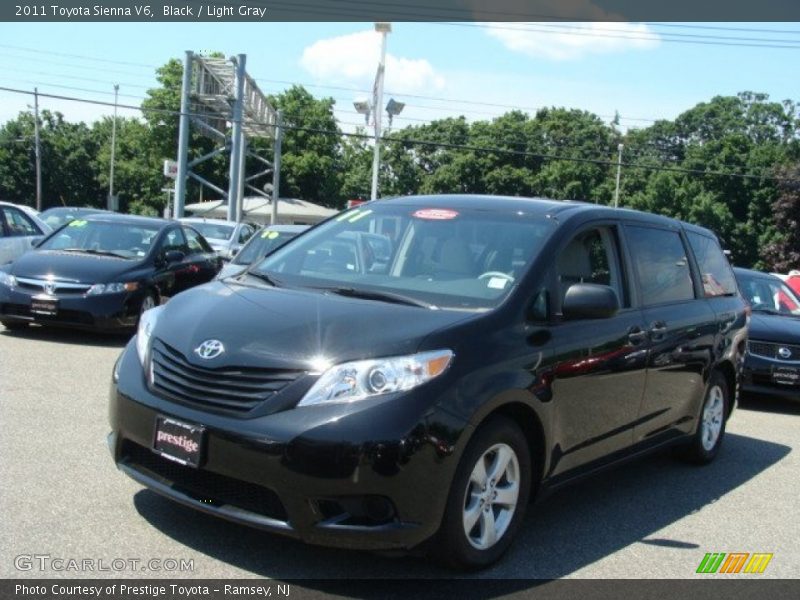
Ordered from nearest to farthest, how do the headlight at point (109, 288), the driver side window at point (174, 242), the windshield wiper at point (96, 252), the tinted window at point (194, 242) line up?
the headlight at point (109, 288) → the windshield wiper at point (96, 252) → the driver side window at point (174, 242) → the tinted window at point (194, 242)

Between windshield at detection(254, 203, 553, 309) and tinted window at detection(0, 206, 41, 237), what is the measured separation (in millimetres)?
8759

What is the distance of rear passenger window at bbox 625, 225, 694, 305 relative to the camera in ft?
18.5

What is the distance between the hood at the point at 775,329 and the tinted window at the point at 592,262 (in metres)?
5.18

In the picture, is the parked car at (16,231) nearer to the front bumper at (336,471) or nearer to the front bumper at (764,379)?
the front bumper at (336,471)

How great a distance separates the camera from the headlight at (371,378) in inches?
145

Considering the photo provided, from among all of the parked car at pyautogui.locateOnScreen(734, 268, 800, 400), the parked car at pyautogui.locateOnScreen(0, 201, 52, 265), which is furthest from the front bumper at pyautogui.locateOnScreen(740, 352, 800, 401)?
the parked car at pyautogui.locateOnScreen(0, 201, 52, 265)

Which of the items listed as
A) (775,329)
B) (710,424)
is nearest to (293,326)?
(710,424)

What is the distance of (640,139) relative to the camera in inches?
3123

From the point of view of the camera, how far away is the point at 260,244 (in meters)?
11.8

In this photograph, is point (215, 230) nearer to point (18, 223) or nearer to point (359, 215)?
point (18, 223)

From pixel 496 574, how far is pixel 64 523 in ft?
6.87

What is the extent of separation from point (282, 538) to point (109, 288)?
6721 mm

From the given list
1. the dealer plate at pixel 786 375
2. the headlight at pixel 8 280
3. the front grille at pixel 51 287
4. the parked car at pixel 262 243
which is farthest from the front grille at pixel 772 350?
the headlight at pixel 8 280

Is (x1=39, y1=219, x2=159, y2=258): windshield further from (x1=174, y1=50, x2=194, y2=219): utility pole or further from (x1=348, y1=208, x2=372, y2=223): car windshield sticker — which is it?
(x1=174, y1=50, x2=194, y2=219): utility pole
